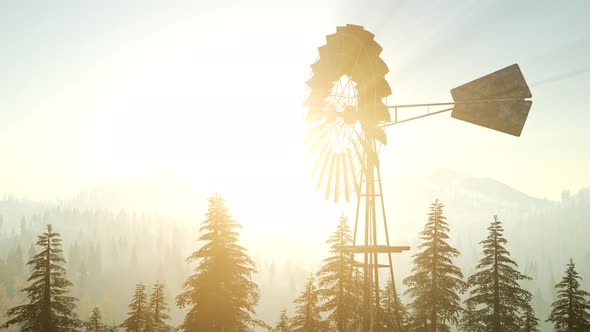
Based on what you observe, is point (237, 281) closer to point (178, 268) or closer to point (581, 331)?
point (581, 331)

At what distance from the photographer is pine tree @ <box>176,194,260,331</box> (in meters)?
19.8

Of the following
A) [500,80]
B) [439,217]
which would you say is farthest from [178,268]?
[500,80]

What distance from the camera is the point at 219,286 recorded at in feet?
66.4

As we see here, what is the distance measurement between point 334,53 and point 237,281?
1259cm

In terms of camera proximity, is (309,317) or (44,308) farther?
(309,317)

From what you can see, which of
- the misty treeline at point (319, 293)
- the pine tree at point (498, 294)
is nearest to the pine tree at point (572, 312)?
the misty treeline at point (319, 293)

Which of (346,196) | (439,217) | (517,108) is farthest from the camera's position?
(439,217)

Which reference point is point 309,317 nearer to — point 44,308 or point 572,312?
point 44,308

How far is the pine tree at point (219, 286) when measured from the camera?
778 inches

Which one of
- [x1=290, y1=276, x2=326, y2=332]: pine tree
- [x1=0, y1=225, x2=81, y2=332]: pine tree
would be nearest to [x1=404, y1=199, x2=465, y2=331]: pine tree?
[x1=290, y1=276, x2=326, y2=332]: pine tree

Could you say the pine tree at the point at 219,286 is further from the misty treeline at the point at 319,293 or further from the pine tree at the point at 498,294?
the pine tree at the point at 498,294

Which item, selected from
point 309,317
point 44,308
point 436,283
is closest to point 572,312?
point 436,283

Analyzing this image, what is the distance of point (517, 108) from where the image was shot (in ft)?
36.6

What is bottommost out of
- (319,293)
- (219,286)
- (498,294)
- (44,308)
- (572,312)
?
(572,312)
